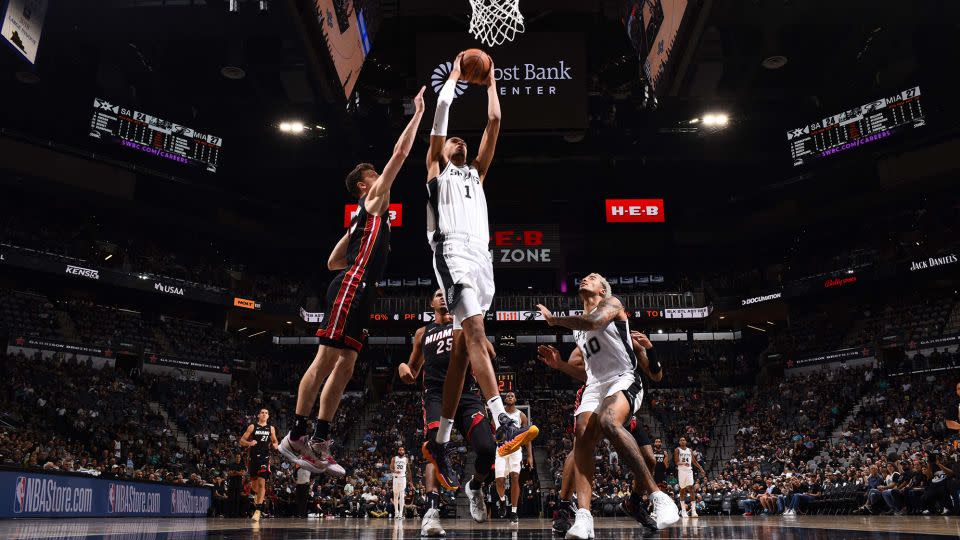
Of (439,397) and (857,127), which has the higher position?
(857,127)

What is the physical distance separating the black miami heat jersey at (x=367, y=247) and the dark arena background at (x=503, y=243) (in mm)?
2168

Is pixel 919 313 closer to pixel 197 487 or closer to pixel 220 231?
pixel 197 487

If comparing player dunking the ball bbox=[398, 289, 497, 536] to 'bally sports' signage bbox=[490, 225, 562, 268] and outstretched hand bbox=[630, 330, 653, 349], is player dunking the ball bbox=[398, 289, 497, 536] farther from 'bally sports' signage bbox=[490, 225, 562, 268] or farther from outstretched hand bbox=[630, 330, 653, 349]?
'bally sports' signage bbox=[490, 225, 562, 268]

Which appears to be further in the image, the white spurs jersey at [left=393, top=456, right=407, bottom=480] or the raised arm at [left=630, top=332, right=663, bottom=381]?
the white spurs jersey at [left=393, top=456, right=407, bottom=480]

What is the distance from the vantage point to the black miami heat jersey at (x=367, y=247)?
5379 mm

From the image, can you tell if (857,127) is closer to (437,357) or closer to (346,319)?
(437,357)

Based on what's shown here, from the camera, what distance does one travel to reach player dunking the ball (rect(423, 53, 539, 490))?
15.4ft

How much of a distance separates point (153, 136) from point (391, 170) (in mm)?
22550

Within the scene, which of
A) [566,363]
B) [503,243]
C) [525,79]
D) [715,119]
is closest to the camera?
[566,363]

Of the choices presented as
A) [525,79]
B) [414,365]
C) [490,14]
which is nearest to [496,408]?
[414,365]

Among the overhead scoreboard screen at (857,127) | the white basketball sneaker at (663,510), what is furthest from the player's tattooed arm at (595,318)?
the overhead scoreboard screen at (857,127)

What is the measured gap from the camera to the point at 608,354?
643 cm

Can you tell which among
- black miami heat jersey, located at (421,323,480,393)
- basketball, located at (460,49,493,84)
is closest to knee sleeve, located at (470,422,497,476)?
black miami heat jersey, located at (421,323,480,393)

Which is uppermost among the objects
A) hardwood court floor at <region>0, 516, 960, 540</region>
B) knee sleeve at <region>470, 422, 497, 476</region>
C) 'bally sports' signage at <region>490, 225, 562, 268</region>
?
'bally sports' signage at <region>490, 225, 562, 268</region>
